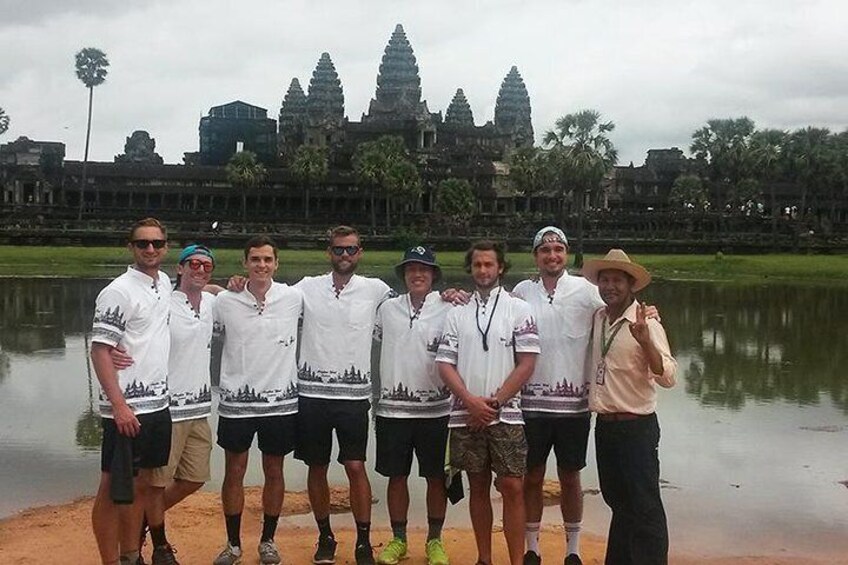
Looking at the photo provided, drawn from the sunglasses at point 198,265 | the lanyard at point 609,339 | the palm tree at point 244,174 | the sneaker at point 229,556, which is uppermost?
the palm tree at point 244,174

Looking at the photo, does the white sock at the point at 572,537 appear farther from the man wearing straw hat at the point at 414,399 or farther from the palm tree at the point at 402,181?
the palm tree at the point at 402,181

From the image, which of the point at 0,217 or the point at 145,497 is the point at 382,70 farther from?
the point at 145,497

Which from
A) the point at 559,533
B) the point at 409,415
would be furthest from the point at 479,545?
the point at 559,533

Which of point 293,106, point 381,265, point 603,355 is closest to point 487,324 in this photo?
point 603,355

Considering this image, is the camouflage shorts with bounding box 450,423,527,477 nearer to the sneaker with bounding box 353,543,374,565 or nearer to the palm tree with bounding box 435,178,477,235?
the sneaker with bounding box 353,543,374,565

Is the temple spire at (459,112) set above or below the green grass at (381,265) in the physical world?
above

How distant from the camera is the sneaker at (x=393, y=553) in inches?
271

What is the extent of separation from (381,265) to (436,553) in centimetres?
4237

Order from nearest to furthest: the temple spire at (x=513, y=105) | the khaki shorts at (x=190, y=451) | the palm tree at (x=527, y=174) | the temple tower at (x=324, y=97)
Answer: the khaki shorts at (x=190, y=451) → the palm tree at (x=527, y=174) → the temple tower at (x=324, y=97) → the temple spire at (x=513, y=105)

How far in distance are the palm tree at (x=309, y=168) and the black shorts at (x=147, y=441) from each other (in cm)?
6882

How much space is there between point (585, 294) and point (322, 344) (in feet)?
6.33

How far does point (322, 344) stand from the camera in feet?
22.8

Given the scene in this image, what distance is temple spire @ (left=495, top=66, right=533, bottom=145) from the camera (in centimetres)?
10906

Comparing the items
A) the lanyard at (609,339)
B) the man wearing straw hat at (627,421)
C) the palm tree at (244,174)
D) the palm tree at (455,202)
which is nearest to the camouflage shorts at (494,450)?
the man wearing straw hat at (627,421)
